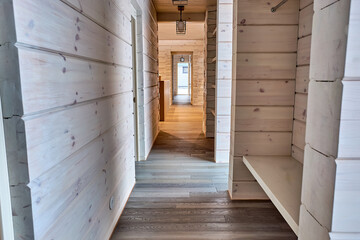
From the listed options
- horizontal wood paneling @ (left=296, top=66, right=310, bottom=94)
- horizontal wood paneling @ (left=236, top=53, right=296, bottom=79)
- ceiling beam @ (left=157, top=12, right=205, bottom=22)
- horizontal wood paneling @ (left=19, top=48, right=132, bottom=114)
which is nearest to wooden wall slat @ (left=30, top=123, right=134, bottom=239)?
horizontal wood paneling @ (left=19, top=48, right=132, bottom=114)

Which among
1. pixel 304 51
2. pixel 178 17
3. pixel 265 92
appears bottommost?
pixel 265 92

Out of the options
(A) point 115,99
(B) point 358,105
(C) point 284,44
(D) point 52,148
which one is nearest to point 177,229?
(A) point 115,99

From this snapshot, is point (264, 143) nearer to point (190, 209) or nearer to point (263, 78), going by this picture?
point (263, 78)

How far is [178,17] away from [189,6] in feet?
1.82

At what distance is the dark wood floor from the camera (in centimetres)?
217

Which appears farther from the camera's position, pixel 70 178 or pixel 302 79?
pixel 302 79

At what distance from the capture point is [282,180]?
6.71 feet

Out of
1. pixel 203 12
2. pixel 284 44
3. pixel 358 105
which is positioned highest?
pixel 203 12

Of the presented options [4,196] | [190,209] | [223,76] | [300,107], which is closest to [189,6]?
[223,76]

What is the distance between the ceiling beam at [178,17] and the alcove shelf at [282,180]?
167 inches

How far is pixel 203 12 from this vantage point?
235 inches

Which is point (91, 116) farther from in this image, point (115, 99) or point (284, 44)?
point (284, 44)

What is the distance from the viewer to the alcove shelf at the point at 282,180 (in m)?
1.64

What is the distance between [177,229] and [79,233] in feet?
3.12
